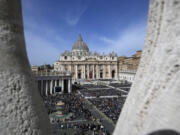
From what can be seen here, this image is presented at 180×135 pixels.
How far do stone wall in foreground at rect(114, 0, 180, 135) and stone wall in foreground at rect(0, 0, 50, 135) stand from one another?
7.61 feet

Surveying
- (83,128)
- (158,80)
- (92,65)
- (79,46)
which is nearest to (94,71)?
(92,65)

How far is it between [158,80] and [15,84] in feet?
11.3

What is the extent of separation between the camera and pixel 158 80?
2.64 meters

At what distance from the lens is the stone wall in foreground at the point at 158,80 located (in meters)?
2.36

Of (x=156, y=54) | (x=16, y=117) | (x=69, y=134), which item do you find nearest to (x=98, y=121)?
(x=69, y=134)

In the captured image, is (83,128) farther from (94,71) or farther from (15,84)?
(94,71)

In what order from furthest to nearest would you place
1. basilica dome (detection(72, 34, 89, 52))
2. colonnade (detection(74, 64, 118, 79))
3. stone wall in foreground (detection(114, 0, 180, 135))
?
basilica dome (detection(72, 34, 89, 52)) → colonnade (detection(74, 64, 118, 79)) → stone wall in foreground (detection(114, 0, 180, 135))

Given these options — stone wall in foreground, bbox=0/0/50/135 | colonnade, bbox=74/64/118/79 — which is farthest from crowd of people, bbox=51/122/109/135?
colonnade, bbox=74/64/118/79

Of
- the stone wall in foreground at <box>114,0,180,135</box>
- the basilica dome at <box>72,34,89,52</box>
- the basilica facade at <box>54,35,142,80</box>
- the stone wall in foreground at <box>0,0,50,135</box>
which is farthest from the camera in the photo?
the basilica dome at <box>72,34,89,52</box>

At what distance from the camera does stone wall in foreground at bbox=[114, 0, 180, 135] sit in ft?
7.73

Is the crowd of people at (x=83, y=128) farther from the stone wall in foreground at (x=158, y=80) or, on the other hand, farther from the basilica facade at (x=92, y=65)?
the basilica facade at (x=92, y=65)

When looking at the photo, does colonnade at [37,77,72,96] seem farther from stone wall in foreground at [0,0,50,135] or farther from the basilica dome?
the basilica dome

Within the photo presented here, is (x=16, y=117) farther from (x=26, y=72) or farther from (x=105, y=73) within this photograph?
(x=105, y=73)

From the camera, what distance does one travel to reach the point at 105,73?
7456 centimetres
